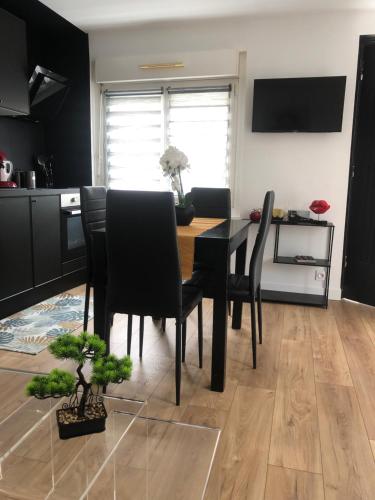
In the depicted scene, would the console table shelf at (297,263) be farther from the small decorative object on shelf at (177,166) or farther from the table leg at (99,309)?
the table leg at (99,309)

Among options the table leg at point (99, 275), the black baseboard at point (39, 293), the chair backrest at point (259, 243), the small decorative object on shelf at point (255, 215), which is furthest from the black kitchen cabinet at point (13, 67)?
the chair backrest at point (259, 243)

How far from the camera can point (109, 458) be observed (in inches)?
44.5

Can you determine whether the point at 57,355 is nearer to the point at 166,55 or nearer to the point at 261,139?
the point at 261,139

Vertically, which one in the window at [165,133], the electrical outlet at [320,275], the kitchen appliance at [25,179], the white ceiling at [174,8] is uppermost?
the white ceiling at [174,8]

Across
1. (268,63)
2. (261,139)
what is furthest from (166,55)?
(261,139)

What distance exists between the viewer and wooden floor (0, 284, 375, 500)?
1.44 m

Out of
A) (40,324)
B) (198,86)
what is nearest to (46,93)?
(198,86)

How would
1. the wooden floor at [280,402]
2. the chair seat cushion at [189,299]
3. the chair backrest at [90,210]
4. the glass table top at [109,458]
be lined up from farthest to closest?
1. the chair backrest at [90,210]
2. the chair seat cushion at [189,299]
3. the wooden floor at [280,402]
4. the glass table top at [109,458]

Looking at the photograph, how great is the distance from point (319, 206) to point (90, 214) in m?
2.04

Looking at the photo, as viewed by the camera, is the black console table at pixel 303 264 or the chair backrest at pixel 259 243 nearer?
the chair backrest at pixel 259 243

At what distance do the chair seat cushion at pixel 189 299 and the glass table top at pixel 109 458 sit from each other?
72 cm

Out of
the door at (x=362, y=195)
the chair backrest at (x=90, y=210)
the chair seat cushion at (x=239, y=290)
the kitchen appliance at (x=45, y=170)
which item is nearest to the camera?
the chair seat cushion at (x=239, y=290)

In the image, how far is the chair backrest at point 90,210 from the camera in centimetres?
255

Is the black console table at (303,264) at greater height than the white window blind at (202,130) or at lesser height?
lesser
